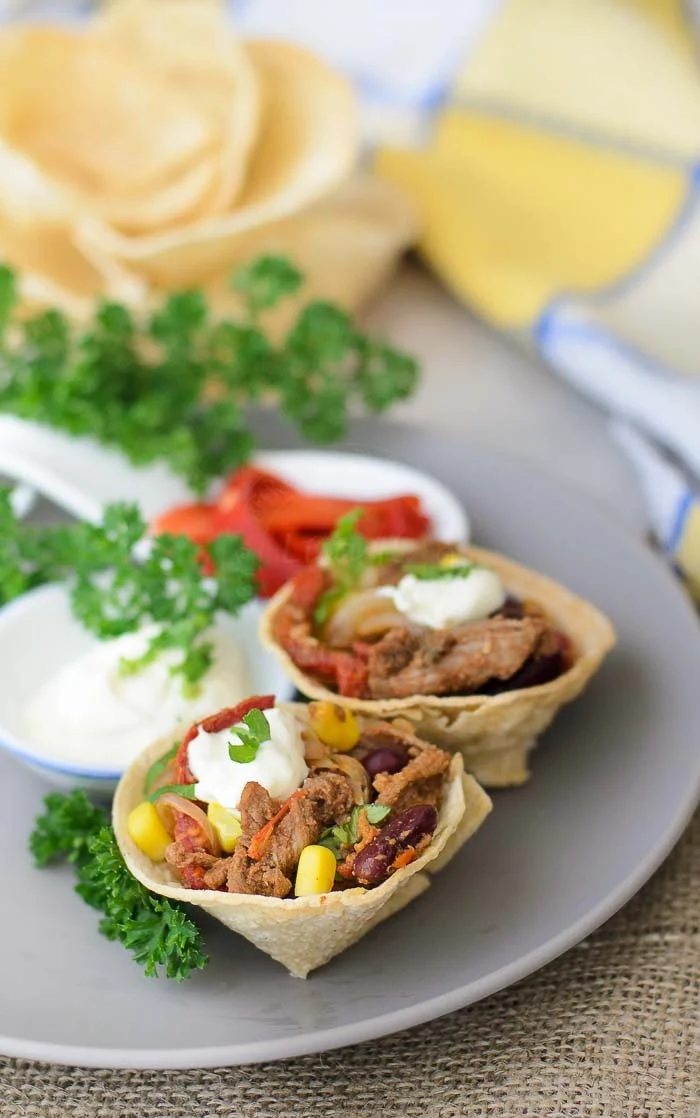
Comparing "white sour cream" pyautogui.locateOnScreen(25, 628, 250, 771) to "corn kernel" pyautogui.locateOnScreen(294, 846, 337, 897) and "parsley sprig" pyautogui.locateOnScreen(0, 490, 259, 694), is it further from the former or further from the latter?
"corn kernel" pyautogui.locateOnScreen(294, 846, 337, 897)

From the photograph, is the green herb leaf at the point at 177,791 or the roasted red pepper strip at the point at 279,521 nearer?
the green herb leaf at the point at 177,791

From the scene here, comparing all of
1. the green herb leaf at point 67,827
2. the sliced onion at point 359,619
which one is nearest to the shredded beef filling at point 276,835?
the green herb leaf at point 67,827

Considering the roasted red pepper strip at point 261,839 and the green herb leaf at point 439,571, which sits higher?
the green herb leaf at point 439,571

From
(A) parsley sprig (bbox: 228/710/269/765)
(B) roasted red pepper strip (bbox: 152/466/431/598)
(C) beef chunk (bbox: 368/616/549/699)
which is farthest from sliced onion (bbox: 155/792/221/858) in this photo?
(B) roasted red pepper strip (bbox: 152/466/431/598)

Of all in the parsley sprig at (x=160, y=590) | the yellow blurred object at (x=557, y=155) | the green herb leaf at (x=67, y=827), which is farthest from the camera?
the yellow blurred object at (x=557, y=155)

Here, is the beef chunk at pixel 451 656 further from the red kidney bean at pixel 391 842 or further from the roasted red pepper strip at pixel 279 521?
the roasted red pepper strip at pixel 279 521


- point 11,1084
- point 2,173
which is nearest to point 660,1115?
point 11,1084

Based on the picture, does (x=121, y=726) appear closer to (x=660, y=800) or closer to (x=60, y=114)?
(x=660, y=800)

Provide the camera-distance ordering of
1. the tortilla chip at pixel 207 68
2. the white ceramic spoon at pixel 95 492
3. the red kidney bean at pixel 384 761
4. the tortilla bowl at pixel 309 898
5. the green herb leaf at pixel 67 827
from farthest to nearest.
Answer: the tortilla chip at pixel 207 68
the white ceramic spoon at pixel 95 492
the green herb leaf at pixel 67 827
the red kidney bean at pixel 384 761
the tortilla bowl at pixel 309 898
